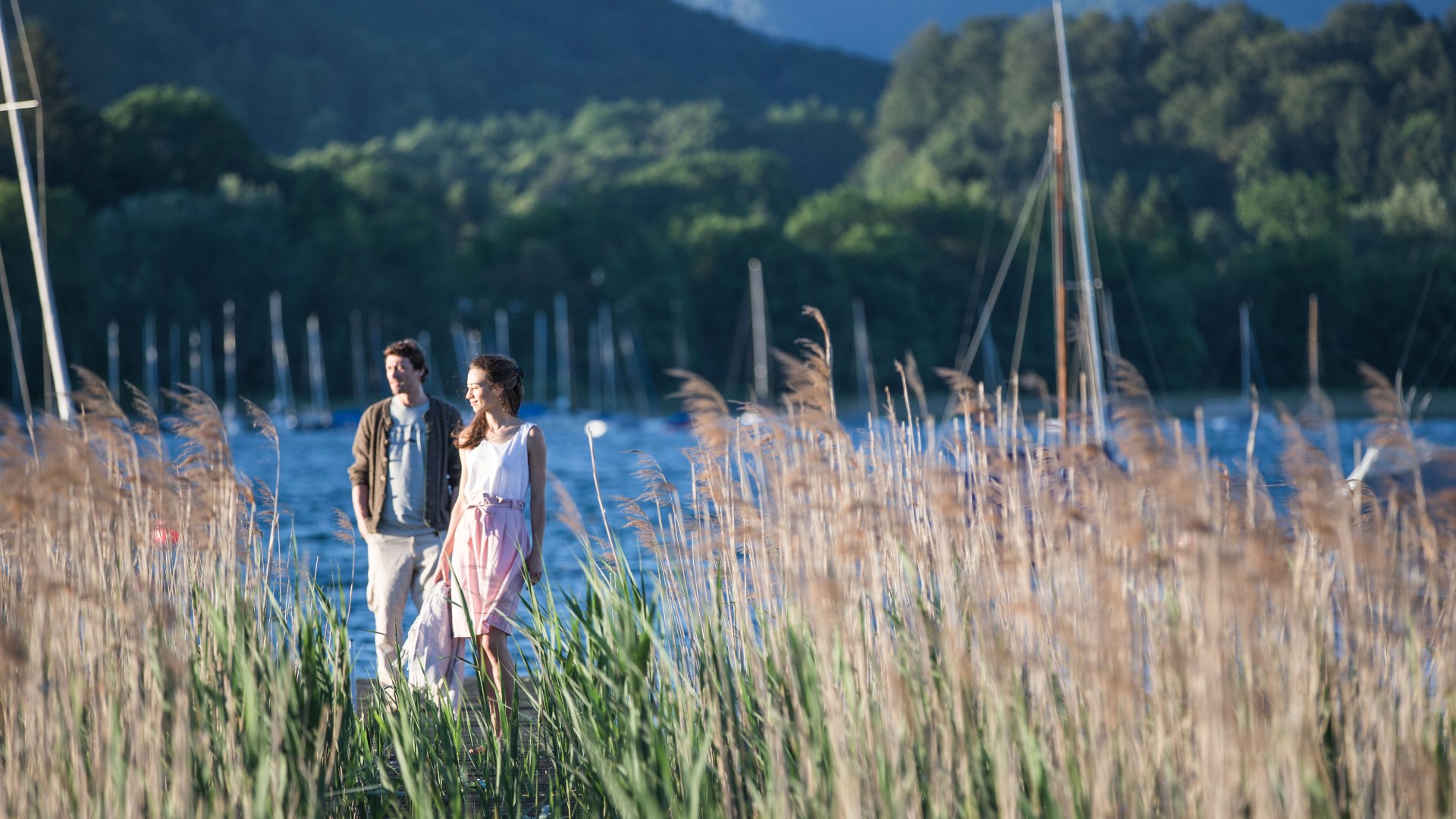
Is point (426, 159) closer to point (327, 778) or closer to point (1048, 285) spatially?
point (1048, 285)

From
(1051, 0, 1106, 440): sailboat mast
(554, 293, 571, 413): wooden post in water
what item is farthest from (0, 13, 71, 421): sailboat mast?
(554, 293, 571, 413): wooden post in water

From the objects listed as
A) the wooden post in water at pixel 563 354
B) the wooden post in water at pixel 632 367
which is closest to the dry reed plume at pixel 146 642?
the wooden post in water at pixel 563 354

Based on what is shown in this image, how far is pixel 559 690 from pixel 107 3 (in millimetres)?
119490

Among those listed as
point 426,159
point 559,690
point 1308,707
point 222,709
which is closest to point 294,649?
point 222,709

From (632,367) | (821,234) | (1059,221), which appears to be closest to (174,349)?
(632,367)

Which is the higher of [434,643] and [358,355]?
[358,355]

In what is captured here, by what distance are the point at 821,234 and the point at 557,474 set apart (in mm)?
38625

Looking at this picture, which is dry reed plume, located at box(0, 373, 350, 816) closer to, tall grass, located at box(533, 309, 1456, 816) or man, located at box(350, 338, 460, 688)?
tall grass, located at box(533, 309, 1456, 816)

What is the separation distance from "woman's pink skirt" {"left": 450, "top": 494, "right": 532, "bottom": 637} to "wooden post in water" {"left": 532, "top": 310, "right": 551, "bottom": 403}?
167ft

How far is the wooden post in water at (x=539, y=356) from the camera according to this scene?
5662 centimetres

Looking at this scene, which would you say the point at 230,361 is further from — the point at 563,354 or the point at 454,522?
the point at 454,522

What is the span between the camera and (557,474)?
34.3 m

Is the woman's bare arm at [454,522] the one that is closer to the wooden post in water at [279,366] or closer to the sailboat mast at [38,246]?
the sailboat mast at [38,246]

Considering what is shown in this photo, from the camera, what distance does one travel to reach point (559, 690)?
5000mm
